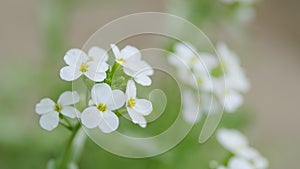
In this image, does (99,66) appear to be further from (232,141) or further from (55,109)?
(232,141)

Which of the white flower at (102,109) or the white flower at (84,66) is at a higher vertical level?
the white flower at (84,66)

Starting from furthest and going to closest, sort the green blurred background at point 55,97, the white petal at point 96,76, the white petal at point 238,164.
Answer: the green blurred background at point 55,97
the white petal at point 238,164
the white petal at point 96,76

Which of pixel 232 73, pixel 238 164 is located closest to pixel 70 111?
pixel 238 164

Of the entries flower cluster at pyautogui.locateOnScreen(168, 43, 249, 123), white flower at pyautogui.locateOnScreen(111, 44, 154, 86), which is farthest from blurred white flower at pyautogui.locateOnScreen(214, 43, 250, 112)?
white flower at pyautogui.locateOnScreen(111, 44, 154, 86)

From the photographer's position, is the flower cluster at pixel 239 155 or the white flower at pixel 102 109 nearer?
the white flower at pixel 102 109

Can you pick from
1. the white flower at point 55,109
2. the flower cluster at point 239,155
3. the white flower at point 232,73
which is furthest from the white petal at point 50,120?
the white flower at point 232,73

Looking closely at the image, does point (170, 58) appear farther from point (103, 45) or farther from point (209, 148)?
point (209, 148)

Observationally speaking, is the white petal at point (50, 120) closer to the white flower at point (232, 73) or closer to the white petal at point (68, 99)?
the white petal at point (68, 99)
